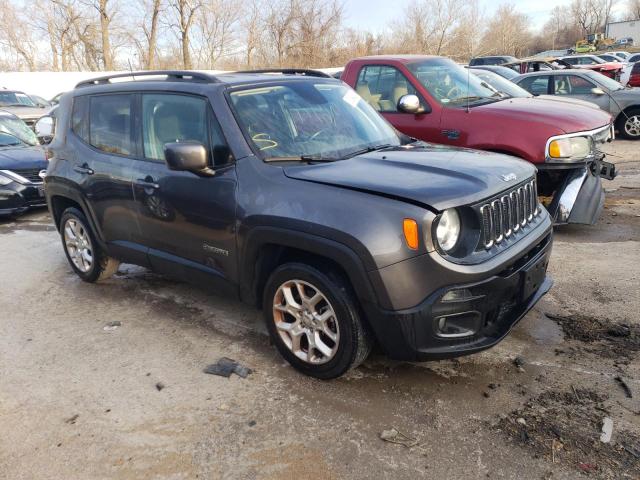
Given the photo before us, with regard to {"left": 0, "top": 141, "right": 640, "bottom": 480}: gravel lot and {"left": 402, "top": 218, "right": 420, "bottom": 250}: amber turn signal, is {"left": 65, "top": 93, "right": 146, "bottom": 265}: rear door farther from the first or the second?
{"left": 402, "top": 218, "right": 420, "bottom": 250}: amber turn signal

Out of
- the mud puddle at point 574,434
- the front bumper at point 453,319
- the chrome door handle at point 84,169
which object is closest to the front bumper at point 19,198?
the chrome door handle at point 84,169

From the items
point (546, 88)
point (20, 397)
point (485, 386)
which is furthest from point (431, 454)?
point (546, 88)

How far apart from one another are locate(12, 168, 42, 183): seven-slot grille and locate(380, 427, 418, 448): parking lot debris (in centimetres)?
740

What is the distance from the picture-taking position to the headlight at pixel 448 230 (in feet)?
9.32

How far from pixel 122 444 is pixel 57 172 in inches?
123

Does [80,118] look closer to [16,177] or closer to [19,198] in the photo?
[19,198]

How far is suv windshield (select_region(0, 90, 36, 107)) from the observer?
1747cm

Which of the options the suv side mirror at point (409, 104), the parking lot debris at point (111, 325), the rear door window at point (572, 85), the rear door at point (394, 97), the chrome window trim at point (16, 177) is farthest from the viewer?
the rear door window at point (572, 85)

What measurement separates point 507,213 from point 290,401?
5.58 feet

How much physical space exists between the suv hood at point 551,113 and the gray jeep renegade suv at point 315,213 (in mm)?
2247

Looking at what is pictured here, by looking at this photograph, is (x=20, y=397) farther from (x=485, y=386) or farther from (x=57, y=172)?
(x=485, y=386)

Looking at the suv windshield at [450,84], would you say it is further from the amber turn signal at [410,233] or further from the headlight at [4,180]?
the headlight at [4,180]

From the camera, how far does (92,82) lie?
4.96 meters

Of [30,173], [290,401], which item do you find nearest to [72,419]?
[290,401]
